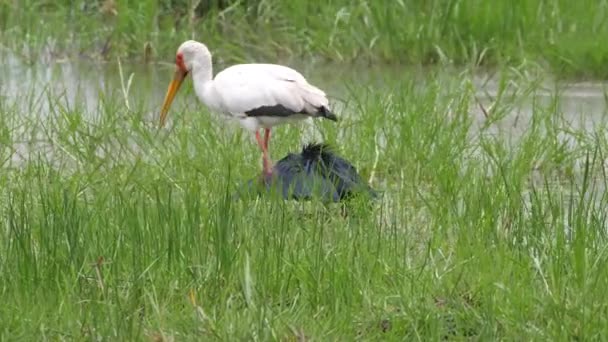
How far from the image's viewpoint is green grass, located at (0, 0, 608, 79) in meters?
9.05

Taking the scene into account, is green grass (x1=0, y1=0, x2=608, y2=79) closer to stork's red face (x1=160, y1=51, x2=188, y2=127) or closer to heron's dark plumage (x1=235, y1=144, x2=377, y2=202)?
stork's red face (x1=160, y1=51, x2=188, y2=127)

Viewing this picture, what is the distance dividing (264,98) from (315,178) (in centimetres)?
95

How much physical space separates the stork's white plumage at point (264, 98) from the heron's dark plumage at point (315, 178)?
370 millimetres

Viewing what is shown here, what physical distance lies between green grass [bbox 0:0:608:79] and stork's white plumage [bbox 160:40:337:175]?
239cm

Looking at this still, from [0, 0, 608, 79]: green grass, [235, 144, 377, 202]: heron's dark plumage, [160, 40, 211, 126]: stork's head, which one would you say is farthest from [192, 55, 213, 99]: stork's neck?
[0, 0, 608, 79]: green grass

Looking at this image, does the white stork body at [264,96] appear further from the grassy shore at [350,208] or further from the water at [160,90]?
the water at [160,90]

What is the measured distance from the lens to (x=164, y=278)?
4355 mm

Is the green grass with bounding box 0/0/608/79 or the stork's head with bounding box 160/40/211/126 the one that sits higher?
the stork's head with bounding box 160/40/211/126

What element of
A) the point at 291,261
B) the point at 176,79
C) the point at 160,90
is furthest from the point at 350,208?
the point at 160,90

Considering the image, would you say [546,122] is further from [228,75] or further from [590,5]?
[590,5]

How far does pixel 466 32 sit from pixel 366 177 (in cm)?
305

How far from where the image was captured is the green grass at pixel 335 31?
9.05 m

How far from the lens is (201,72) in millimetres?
6855

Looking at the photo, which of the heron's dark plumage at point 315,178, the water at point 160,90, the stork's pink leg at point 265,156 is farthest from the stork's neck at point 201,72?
the heron's dark plumage at point 315,178
